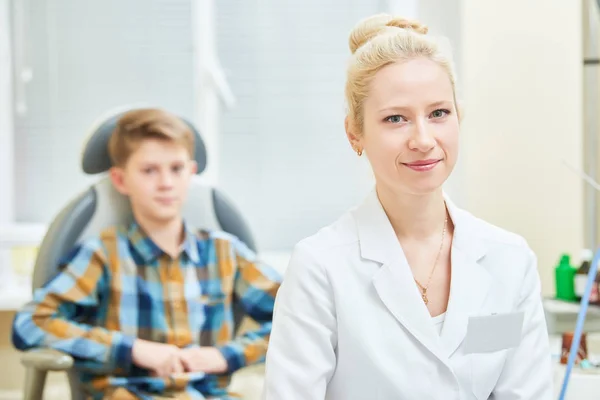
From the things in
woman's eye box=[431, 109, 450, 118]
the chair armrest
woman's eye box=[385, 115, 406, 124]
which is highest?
woman's eye box=[431, 109, 450, 118]

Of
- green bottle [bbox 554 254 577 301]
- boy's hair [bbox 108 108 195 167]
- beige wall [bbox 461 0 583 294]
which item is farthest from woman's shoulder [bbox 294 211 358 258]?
beige wall [bbox 461 0 583 294]

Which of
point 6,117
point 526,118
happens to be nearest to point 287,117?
point 526,118

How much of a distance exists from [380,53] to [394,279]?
0.35 meters

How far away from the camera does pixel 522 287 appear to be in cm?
135

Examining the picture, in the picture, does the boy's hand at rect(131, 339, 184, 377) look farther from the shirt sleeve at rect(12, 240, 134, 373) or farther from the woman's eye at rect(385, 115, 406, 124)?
the woman's eye at rect(385, 115, 406, 124)

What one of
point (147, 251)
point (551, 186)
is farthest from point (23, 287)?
point (551, 186)

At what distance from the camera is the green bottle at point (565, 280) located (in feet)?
7.95

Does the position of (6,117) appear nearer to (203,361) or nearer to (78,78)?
(78,78)

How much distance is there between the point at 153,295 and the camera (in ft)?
7.43

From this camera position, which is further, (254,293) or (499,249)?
(254,293)

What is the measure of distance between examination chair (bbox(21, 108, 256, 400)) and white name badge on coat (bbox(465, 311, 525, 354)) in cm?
111

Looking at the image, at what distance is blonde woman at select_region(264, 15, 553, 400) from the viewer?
4.12 ft

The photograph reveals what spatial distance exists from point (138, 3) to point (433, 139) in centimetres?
227

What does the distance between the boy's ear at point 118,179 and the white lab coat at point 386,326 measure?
1070 millimetres
